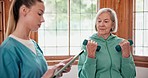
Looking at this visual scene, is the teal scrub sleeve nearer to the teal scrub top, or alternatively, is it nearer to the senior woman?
the teal scrub top

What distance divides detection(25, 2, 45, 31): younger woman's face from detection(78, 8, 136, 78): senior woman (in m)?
0.60

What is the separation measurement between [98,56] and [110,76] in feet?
0.61

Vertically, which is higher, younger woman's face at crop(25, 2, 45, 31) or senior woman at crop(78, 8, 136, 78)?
younger woman's face at crop(25, 2, 45, 31)

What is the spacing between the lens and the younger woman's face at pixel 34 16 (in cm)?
117

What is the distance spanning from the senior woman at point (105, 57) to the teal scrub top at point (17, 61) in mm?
586

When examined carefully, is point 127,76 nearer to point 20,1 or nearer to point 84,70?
point 84,70

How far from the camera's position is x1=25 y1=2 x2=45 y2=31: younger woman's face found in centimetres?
117

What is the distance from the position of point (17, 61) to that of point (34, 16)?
0.85ft

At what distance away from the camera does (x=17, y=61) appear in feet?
3.58

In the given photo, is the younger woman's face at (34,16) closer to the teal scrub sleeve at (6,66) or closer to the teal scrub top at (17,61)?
the teal scrub top at (17,61)

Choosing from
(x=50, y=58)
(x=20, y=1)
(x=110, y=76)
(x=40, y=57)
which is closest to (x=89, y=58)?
(x=110, y=76)

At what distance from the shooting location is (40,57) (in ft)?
4.22

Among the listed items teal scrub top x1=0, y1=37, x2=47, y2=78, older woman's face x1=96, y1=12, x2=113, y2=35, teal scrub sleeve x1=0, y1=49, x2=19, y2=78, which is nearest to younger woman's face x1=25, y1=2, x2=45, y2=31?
teal scrub top x1=0, y1=37, x2=47, y2=78

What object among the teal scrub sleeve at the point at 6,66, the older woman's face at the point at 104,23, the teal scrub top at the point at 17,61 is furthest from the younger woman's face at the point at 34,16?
the older woman's face at the point at 104,23
